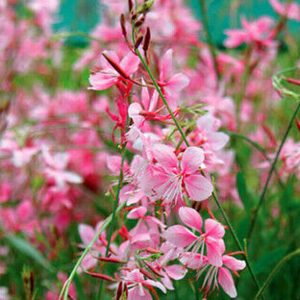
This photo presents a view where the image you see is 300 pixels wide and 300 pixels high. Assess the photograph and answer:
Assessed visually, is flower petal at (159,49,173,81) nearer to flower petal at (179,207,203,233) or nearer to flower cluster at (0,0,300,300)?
flower cluster at (0,0,300,300)

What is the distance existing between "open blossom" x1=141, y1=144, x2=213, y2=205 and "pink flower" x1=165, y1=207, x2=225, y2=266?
20mm

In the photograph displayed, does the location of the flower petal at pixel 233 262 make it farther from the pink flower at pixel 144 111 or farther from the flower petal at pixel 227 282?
the pink flower at pixel 144 111

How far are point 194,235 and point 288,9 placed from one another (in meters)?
0.83

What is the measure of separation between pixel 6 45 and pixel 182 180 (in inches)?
49.1

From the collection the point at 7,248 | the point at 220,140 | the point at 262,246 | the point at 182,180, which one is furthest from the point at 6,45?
the point at 182,180

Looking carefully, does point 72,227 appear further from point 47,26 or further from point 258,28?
point 47,26

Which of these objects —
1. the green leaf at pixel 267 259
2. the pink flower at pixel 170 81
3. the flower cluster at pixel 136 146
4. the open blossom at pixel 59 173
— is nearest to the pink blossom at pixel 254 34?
the flower cluster at pixel 136 146

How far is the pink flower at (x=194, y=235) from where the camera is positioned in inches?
25.3

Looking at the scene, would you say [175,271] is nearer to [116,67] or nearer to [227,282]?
[227,282]

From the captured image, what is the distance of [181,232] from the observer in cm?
65

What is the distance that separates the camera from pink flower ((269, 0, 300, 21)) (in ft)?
4.45

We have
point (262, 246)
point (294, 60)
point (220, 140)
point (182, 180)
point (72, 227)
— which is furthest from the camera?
point (294, 60)

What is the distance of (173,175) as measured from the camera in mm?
641

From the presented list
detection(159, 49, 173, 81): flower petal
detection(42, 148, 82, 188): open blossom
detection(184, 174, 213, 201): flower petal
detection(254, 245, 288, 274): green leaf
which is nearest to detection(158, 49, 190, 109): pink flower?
detection(159, 49, 173, 81): flower petal
